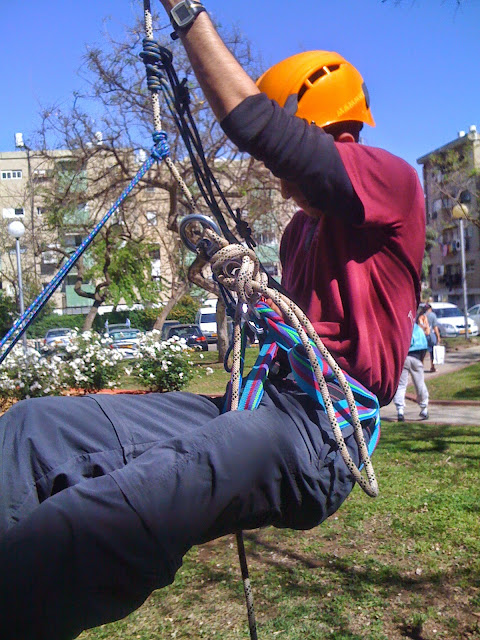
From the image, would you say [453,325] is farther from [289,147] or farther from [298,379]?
[289,147]

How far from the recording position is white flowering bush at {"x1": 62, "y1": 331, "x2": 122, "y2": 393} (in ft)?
33.3

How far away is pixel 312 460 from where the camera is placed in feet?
5.76

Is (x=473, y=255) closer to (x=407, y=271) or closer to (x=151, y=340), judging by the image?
(x=151, y=340)

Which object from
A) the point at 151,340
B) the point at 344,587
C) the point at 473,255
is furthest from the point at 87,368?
the point at 473,255

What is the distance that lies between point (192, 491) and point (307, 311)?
71cm

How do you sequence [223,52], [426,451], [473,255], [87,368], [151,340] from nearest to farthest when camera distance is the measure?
[223,52] < [426,451] < [87,368] < [151,340] < [473,255]

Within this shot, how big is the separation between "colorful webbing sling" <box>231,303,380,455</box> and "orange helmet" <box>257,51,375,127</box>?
63cm

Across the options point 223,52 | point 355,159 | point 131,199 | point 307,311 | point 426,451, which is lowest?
point 426,451

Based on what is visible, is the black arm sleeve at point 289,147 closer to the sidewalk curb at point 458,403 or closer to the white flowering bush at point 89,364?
the sidewalk curb at point 458,403

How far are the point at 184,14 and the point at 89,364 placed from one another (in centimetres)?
936

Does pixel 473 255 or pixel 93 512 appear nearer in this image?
pixel 93 512

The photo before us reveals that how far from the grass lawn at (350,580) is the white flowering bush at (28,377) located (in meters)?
5.58

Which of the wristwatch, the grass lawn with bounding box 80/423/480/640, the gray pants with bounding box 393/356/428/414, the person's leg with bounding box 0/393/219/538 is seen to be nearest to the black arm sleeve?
the wristwatch

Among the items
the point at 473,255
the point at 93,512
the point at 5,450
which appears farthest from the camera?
the point at 473,255
